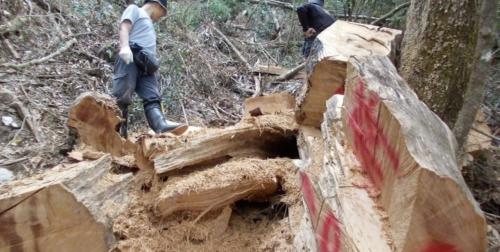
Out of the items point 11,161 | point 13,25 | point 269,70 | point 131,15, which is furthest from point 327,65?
point 13,25

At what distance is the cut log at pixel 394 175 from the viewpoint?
1.35m

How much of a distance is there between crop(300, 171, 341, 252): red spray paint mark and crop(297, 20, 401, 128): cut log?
2.55 feet

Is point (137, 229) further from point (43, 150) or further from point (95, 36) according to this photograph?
point (95, 36)

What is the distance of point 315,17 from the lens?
229 inches

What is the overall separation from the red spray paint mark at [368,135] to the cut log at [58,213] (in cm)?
115

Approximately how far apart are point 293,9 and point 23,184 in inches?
292

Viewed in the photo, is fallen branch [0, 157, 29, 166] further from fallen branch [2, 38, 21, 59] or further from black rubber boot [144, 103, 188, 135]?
fallen branch [2, 38, 21, 59]

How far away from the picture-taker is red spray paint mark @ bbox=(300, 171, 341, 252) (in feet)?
5.68

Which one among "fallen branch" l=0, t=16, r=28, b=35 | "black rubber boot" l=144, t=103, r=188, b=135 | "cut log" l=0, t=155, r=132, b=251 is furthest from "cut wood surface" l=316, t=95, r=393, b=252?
"fallen branch" l=0, t=16, r=28, b=35

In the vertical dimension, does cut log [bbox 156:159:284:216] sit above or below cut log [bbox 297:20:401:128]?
below

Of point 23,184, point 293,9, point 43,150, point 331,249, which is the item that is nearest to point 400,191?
point 331,249

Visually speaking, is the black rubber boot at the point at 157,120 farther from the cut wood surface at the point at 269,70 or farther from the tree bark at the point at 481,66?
the cut wood surface at the point at 269,70

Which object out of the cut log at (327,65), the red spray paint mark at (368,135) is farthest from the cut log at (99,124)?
the red spray paint mark at (368,135)

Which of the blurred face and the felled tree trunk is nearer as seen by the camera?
the felled tree trunk
